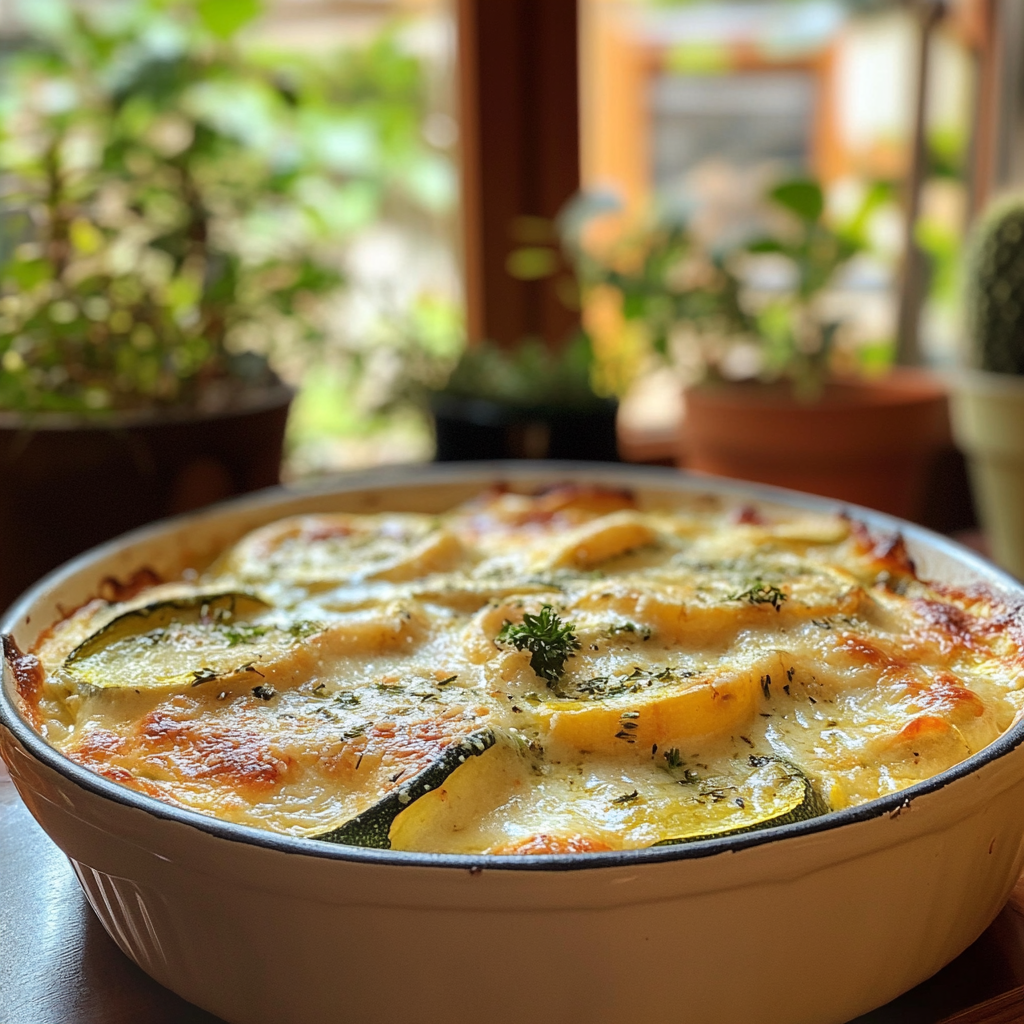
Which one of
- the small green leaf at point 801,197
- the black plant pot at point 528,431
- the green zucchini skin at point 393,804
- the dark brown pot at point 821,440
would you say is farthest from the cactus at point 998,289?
the green zucchini skin at point 393,804

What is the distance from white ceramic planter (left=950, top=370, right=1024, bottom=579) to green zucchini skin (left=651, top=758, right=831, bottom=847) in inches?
38.6

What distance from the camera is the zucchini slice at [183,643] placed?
0.90m

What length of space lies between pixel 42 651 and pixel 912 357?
7.25 ft

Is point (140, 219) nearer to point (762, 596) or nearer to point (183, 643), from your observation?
point (183, 643)

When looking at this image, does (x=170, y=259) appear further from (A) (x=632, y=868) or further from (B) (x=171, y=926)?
(A) (x=632, y=868)

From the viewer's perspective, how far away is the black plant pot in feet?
5.64

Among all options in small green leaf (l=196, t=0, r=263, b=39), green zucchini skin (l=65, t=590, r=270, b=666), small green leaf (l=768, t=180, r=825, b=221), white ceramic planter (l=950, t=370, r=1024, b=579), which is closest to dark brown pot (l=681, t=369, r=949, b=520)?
white ceramic planter (l=950, t=370, r=1024, b=579)

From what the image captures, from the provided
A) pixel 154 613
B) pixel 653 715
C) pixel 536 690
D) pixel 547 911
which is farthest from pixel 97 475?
pixel 547 911

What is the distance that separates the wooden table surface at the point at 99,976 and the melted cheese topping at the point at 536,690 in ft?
0.37

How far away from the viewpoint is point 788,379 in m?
2.04

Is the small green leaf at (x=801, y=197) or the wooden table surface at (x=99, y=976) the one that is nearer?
the wooden table surface at (x=99, y=976)

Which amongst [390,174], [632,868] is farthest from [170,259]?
[632,868]

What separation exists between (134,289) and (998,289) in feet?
3.89

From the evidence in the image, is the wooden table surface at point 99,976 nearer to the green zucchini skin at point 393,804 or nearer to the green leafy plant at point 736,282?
the green zucchini skin at point 393,804
